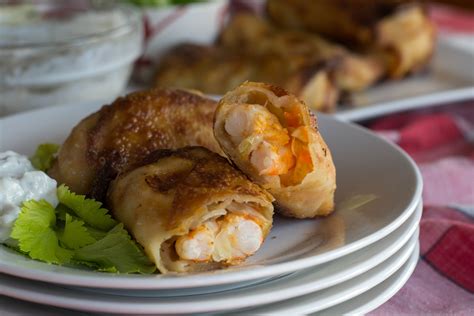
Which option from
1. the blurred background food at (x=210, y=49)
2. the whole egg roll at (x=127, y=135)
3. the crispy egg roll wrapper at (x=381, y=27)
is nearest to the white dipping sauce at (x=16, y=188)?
the whole egg roll at (x=127, y=135)

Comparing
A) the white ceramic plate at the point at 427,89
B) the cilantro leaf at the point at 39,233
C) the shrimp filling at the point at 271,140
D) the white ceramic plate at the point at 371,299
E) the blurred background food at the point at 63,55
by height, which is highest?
the shrimp filling at the point at 271,140

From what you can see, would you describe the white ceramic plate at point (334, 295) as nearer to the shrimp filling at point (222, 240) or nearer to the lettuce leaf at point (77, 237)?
the shrimp filling at point (222, 240)

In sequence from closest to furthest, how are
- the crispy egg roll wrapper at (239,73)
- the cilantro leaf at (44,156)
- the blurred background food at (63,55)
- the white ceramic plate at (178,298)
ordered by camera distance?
the white ceramic plate at (178,298), the cilantro leaf at (44,156), the blurred background food at (63,55), the crispy egg roll wrapper at (239,73)

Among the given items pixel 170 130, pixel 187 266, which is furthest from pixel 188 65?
pixel 187 266

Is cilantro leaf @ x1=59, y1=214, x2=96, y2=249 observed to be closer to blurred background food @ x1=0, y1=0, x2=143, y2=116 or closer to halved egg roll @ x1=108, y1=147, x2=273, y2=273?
halved egg roll @ x1=108, y1=147, x2=273, y2=273

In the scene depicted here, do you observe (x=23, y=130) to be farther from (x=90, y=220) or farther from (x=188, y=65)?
(x=188, y=65)

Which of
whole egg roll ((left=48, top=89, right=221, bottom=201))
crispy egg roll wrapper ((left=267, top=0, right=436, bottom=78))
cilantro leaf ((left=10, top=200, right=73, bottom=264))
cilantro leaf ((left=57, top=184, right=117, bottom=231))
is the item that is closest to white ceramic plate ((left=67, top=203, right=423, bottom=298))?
cilantro leaf ((left=10, top=200, right=73, bottom=264))

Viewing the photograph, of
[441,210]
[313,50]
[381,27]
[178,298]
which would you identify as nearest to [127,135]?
[178,298]
